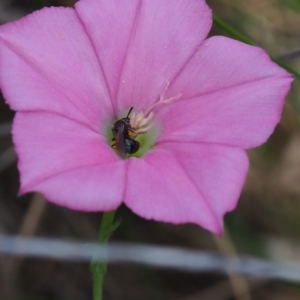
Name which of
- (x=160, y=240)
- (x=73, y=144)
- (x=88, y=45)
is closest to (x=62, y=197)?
(x=73, y=144)

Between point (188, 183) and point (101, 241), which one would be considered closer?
point (188, 183)

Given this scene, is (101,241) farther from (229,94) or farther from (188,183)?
(229,94)

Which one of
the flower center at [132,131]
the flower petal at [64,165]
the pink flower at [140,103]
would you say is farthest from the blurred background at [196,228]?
Result: the flower petal at [64,165]

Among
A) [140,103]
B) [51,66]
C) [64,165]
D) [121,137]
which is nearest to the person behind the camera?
[64,165]

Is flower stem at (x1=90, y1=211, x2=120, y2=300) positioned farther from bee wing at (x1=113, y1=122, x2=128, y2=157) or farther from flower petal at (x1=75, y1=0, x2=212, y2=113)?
flower petal at (x1=75, y1=0, x2=212, y2=113)

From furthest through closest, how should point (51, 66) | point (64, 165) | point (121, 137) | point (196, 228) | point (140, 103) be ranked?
1. point (196, 228)
2. point (140, 103)
3. point (121, 137)
4. point (51, 66)
5. point (64, 165)

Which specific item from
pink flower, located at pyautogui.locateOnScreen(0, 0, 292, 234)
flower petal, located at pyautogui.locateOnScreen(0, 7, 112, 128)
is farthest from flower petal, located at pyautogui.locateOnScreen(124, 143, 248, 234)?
flower petal, located at pyautogui.locateOnScreen(0, 7, 112, 128)

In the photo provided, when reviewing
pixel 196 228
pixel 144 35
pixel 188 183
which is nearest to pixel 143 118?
pixel 144 35
